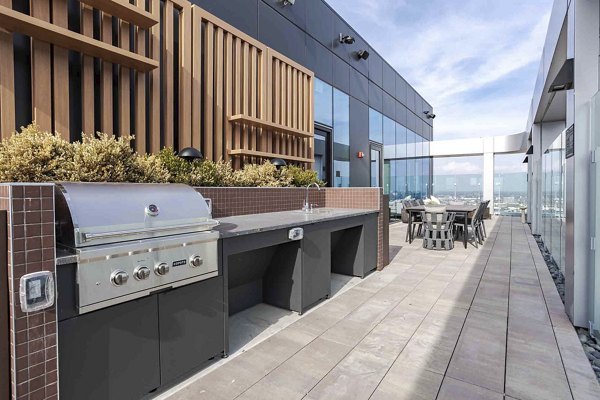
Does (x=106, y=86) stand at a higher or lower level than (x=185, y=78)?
lower

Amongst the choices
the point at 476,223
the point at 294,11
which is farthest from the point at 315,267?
the point at 476,223

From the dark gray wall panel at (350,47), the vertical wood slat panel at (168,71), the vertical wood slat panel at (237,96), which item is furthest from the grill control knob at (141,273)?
the dark gray wall panel at (350,47)

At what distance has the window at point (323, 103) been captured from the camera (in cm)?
621

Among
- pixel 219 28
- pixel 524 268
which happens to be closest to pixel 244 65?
pixel 219 28

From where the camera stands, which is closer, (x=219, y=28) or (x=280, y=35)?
(x=219, y=28)

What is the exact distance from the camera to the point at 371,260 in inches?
169

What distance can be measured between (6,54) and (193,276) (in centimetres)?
214

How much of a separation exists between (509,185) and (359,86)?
29.8 feet

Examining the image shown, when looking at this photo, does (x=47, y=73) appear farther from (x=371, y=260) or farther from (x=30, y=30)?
(x=371, y=260)

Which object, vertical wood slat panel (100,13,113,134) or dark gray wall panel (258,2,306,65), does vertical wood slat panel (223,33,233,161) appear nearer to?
dark gray wall panel (258,2,306,65)

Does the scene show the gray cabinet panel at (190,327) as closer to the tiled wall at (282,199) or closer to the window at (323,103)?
the tiled wall at (282,199)

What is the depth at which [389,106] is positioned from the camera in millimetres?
9703

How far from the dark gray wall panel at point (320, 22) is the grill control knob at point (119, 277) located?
19.1 feet

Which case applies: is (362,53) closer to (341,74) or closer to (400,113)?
(341,74)
